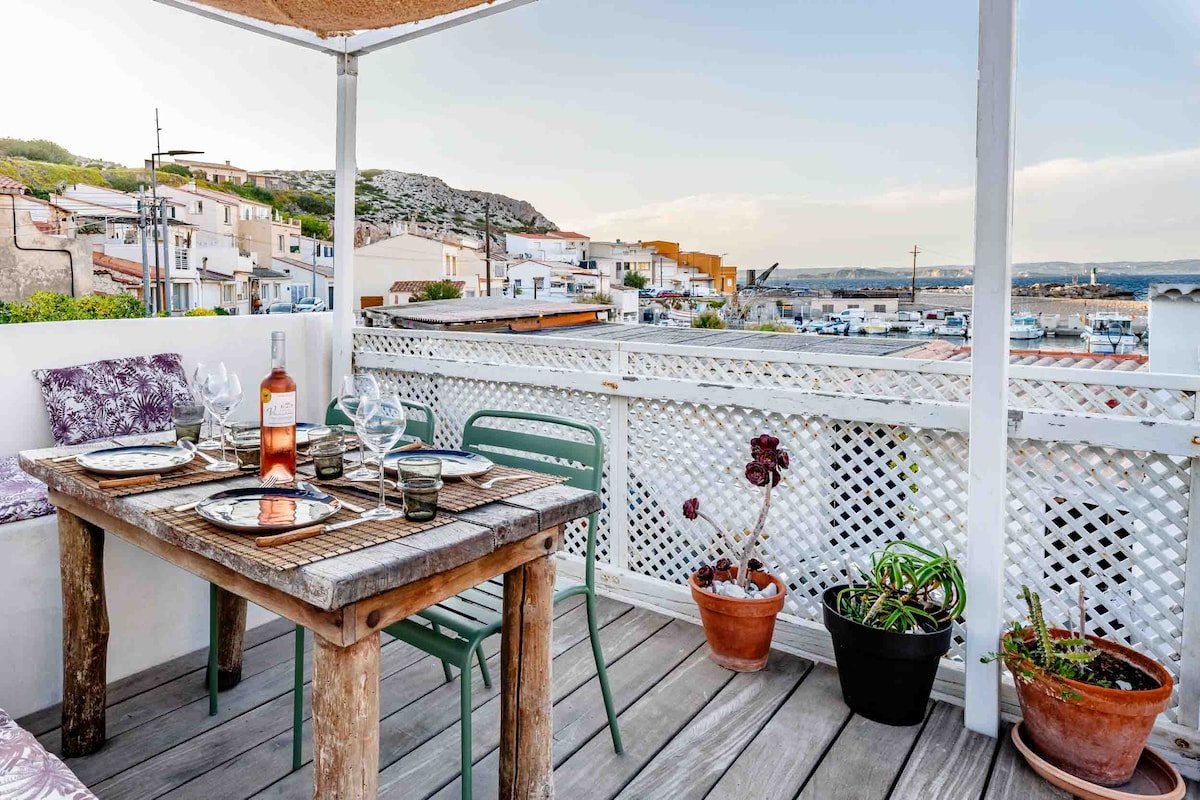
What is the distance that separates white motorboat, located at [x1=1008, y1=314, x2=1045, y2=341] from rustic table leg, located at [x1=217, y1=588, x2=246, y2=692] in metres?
2.56

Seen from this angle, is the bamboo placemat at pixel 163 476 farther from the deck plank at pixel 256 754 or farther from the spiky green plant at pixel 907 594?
the spiky green plant at pixel 907 594

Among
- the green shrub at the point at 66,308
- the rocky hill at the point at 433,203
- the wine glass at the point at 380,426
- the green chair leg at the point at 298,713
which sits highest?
the rocky hill at the point at 433,203

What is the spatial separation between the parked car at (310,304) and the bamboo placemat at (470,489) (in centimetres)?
282

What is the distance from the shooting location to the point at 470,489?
1644 mm

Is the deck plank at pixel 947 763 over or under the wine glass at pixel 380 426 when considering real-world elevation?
under

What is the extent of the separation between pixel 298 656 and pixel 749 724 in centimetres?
132

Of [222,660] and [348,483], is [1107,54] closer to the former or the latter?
[348,483]

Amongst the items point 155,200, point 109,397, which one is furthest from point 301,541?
point 155,200

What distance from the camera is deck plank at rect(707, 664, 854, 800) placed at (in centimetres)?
187

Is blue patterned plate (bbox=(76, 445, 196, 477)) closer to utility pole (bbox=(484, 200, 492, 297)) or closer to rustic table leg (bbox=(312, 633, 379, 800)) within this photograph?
rustic table leg (bbox=(312, 633, 379, 800))

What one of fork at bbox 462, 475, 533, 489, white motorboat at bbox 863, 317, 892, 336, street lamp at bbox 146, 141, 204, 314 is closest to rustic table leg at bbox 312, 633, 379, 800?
fork at bbox 462, 475, 533, 489

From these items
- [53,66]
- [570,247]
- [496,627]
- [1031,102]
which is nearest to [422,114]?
[570,247]

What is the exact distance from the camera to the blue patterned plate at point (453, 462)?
68.2 inches

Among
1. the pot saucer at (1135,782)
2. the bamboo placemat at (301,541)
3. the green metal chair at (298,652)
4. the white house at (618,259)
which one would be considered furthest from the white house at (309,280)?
the pot saucer at (1135,782)
